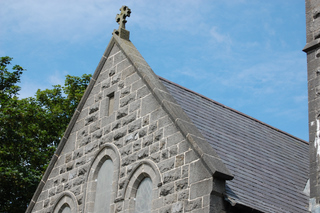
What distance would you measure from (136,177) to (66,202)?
3.01 metres

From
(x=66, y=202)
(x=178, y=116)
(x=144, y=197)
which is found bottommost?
(x=144, y=197)

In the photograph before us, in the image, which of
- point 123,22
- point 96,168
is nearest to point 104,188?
point 96,168

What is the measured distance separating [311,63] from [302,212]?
3.57 meters

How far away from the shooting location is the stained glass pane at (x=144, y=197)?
13.6 meters

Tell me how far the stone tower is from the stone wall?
194 cm

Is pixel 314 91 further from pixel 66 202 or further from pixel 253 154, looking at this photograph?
pixel 66 202

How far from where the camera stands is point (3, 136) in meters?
25.6

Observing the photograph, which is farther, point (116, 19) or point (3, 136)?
point (3, 136)

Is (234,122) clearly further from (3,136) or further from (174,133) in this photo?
(3,136)

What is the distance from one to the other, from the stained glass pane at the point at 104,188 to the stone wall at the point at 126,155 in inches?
7.2

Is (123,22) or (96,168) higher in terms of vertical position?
(123,22)

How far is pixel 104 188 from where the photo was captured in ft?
49.7

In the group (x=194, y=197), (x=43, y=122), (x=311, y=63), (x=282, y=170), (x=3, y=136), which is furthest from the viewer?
(x=43, y=122)

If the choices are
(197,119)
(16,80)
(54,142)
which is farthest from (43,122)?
(197,119)
